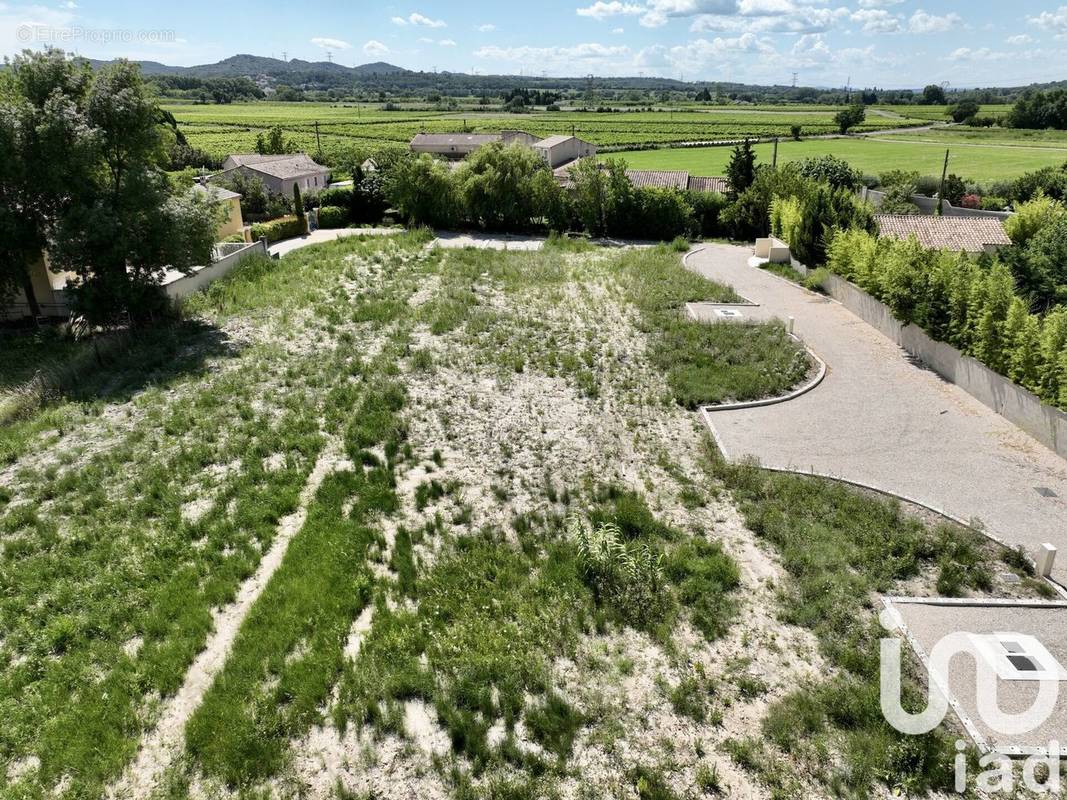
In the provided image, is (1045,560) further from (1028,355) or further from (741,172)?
(741,172)

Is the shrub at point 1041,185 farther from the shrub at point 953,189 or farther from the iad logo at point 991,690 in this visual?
the iad logo at point 991,690

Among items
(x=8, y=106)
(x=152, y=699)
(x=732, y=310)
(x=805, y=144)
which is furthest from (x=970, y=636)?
(x=805, y=144)

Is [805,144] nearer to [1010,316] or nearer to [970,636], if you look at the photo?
[1010,316]

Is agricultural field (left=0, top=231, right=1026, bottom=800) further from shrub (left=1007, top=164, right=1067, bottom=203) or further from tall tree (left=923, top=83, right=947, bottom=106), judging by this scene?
tall tree (left=923, top=83, right=947, bottom=106)

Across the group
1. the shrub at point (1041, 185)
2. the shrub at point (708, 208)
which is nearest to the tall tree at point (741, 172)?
the shrub at point (708, 208)

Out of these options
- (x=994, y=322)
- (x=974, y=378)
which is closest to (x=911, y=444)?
(x=974, y=378)

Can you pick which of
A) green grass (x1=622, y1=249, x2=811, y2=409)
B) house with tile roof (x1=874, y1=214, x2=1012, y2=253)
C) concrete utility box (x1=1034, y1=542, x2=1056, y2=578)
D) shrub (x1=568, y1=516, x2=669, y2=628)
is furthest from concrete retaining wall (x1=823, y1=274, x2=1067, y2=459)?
shrub (x1=568, y1=516, x2=669, y2=628)

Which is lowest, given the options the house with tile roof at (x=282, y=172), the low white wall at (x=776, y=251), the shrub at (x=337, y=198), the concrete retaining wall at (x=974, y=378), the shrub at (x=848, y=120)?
the concrete retaining wall at (x=974, y=378)
